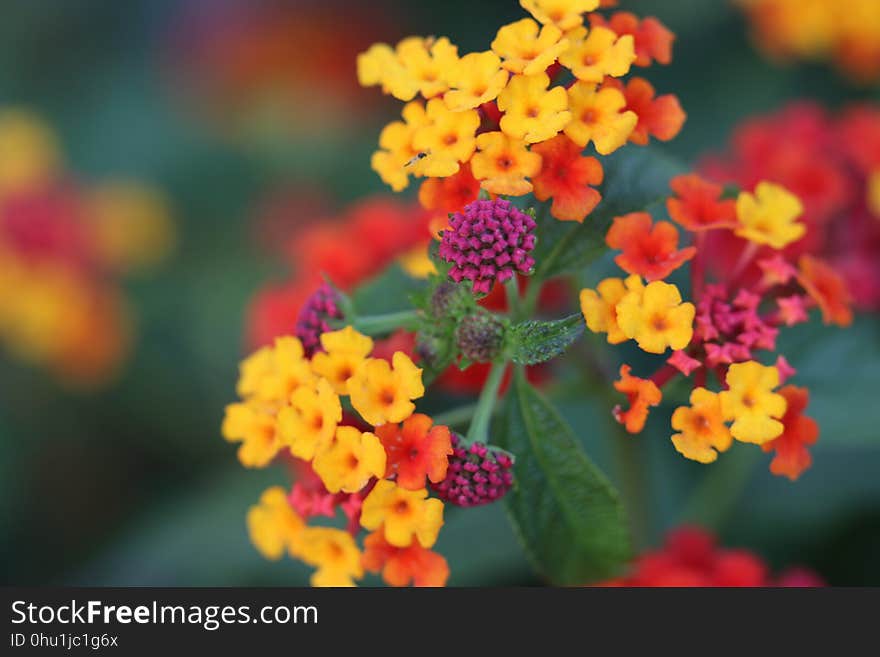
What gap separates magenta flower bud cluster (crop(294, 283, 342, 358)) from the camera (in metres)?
0.91

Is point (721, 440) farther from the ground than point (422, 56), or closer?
closer

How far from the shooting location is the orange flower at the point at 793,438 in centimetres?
81

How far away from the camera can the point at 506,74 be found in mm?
806

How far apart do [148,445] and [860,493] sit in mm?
1378

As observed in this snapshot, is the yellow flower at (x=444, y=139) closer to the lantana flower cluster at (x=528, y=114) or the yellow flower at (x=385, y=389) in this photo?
the lantana flower cluster at (x=528, y=114)

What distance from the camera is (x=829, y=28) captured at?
1799 mm

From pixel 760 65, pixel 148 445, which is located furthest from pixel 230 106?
pixel 760 65

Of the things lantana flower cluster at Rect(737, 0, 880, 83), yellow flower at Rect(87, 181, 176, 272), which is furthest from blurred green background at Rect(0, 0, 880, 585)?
lantana flower cluster at Rect(737, 0, 880, 83)

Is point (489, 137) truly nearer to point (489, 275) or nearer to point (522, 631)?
point (489, 275)

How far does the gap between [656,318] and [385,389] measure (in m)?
0.24

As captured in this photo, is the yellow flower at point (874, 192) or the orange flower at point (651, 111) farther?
the yellow flower at point (874, 192)

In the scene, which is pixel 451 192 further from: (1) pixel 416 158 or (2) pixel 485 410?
(2) pixel 485 410

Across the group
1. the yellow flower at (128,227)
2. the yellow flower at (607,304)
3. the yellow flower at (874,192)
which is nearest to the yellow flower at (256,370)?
the yellow flower at (607,304)

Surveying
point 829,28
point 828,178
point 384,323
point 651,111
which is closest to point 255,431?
point 384,323
